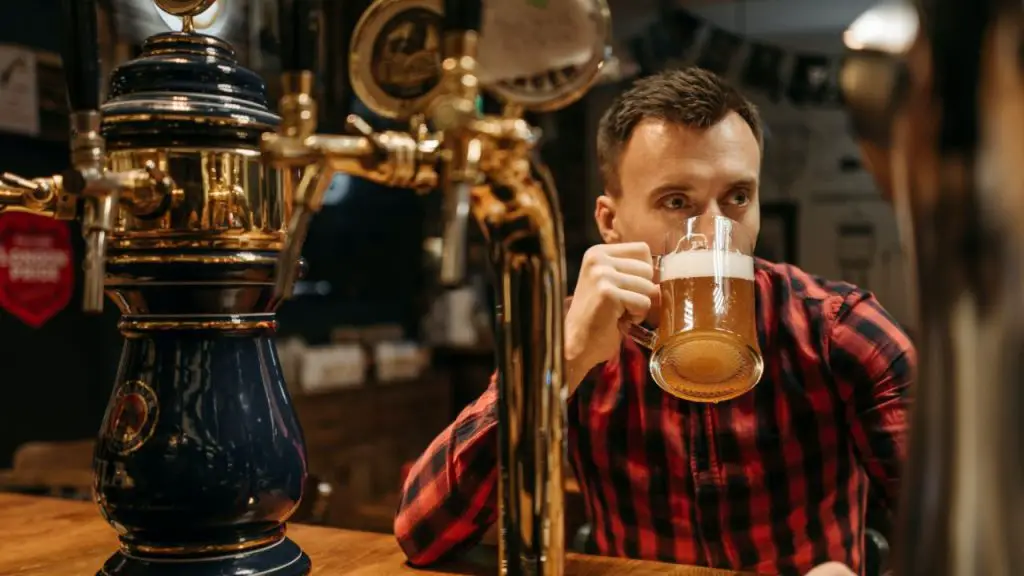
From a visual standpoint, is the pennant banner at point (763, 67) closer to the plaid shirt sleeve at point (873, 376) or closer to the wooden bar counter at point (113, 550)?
the plaid shirt sleeve at point (873, 376)

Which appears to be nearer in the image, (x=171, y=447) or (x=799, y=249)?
(x=171, y=447)

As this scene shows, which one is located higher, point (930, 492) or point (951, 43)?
point (951, 43)

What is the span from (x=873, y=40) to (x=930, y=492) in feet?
0.67

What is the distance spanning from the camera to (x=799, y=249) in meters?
6.84

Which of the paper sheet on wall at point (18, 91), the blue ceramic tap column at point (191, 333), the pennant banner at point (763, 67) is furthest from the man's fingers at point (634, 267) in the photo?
the pennant banner at point (763, 67)

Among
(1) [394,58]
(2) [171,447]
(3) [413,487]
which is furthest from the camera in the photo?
(3) [413,487]

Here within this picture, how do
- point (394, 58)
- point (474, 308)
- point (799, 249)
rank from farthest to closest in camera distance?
1. point (799, 249)
2. point (474, 308)
3. point (394, 58)

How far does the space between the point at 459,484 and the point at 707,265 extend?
19.9 inches

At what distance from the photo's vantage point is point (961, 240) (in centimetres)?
40

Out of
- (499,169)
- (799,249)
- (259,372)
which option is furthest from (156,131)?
(799,249)

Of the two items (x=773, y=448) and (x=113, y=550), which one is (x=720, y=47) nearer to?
(x=773, y=448)

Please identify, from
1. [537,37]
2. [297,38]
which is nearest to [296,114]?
[297,38]

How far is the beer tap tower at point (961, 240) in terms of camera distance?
391 mm

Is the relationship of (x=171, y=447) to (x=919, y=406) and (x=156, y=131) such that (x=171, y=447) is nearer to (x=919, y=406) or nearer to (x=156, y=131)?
(x=156, y=131)
